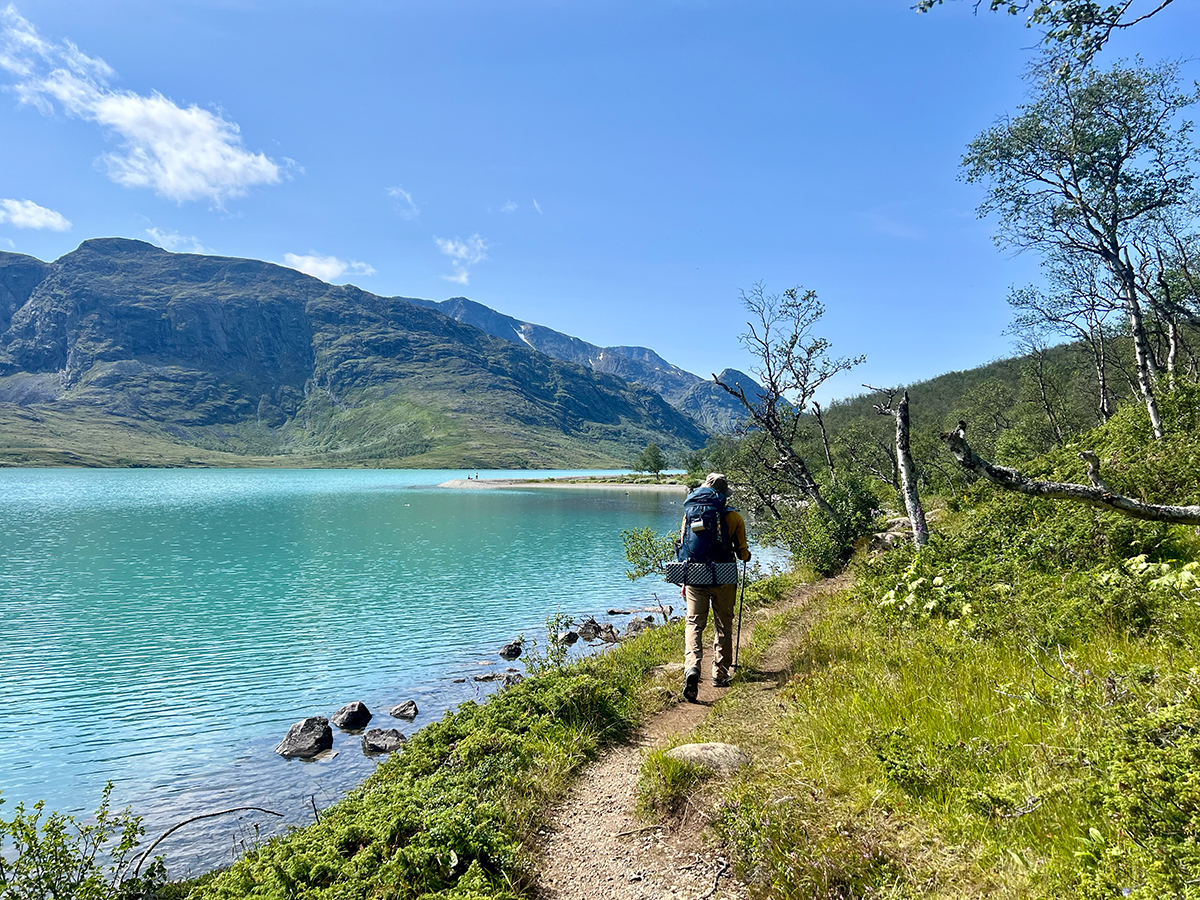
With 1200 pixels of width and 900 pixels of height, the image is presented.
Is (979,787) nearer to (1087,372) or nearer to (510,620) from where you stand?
(510,620)

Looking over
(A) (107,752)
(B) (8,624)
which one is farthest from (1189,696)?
(B) (8,624)

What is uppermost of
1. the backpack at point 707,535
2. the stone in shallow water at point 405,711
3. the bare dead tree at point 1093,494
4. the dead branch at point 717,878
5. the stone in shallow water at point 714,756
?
the bare dead tree at point 1093,494

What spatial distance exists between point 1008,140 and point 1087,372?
164 feet

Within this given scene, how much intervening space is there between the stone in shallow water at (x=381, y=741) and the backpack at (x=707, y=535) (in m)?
9.61

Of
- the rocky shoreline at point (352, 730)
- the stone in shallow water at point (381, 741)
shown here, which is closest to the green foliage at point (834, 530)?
the rocky shoreline at point (352, 730)

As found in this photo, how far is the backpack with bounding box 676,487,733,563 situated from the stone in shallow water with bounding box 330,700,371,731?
11496 mm

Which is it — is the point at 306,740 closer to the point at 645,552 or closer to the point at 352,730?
the point at 352,730

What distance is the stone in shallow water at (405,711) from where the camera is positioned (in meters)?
17.7

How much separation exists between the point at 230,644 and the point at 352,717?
12.3m

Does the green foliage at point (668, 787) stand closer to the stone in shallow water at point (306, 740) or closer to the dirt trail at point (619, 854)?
the dirt trail at point (619, 854)

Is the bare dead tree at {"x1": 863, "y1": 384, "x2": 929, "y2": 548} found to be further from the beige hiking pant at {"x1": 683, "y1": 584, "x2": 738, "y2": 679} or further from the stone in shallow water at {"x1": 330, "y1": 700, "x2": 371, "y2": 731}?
the stone in shallow water at {"x1": 330, "y1": 700, "x2": 371, "y2": 731}

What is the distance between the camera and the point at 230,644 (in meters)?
25.6

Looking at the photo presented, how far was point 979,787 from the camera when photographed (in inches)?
208

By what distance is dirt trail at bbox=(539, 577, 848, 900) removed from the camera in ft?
18.3
